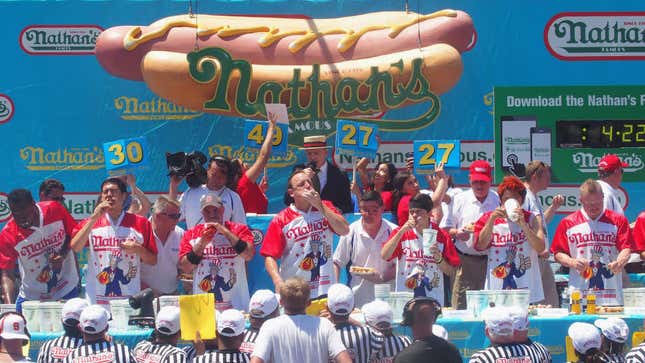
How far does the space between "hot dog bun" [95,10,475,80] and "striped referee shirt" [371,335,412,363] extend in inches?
235

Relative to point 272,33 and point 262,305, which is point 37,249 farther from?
point 272,33

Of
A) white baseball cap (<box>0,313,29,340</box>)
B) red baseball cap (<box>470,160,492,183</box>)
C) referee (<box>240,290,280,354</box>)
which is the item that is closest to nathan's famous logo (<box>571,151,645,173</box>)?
red baseball cap (<box>470,160,492,183</box>)

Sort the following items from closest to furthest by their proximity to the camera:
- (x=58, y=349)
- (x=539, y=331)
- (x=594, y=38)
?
(x=58, y=349) → (x=539, y=331) → (x=594, y=38)

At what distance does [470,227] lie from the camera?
999 centimetres

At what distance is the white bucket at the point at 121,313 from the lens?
849 cm

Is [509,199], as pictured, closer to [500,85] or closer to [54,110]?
[500,85]

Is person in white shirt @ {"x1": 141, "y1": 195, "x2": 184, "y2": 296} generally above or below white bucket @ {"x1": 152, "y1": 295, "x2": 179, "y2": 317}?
above

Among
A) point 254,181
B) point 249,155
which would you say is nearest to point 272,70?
point 249,155

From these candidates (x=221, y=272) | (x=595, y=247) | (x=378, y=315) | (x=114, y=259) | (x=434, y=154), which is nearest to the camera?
(x=378, y=315)

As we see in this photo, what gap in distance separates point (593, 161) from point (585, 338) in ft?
20.5

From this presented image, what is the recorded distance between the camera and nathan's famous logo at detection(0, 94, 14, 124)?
43.3 ft

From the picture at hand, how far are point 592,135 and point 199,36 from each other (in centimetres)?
460

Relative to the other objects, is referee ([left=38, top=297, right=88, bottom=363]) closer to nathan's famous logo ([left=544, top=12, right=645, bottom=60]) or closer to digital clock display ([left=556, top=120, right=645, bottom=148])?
digital clock display ([left=556, top=120, right=645, bottom=148])

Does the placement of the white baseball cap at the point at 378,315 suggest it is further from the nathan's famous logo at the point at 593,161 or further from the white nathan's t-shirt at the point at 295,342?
the nathan's famous logo at the point at 593,161
